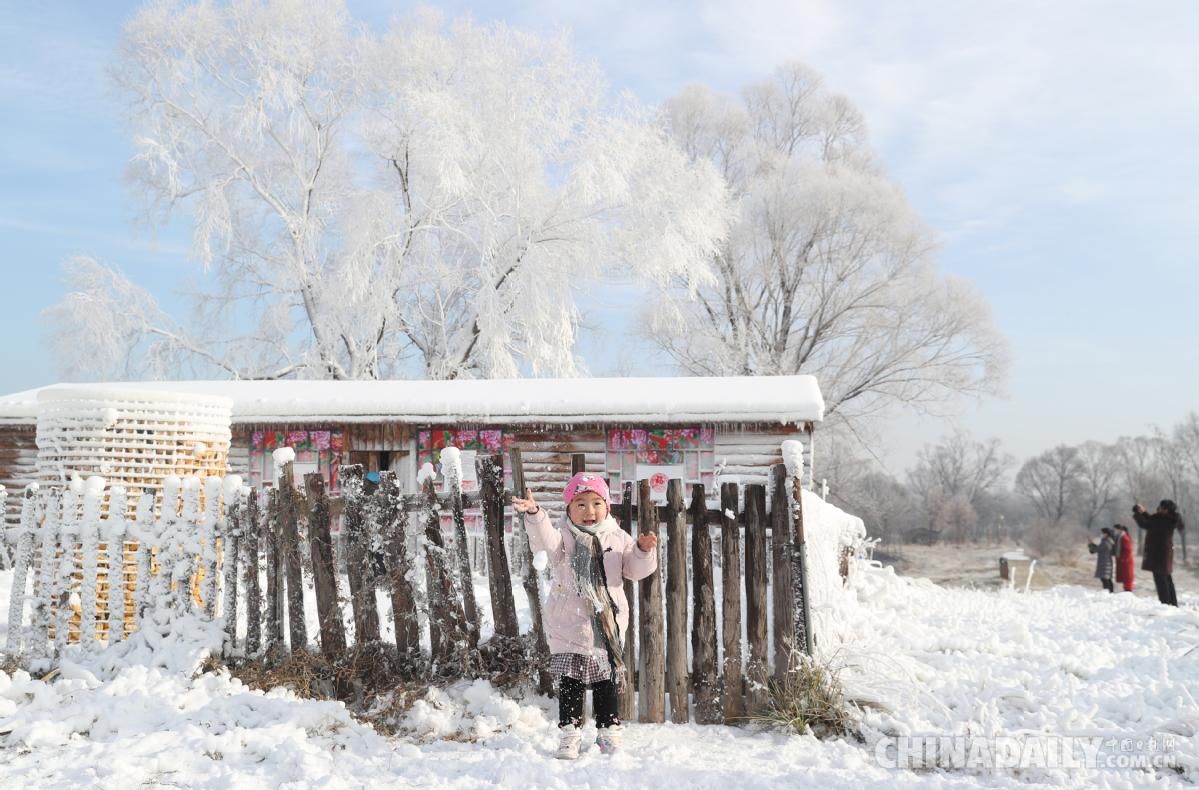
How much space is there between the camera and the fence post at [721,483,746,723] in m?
5.11

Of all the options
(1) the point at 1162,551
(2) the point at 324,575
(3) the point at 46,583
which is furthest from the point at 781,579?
(1) the point at 1162,551

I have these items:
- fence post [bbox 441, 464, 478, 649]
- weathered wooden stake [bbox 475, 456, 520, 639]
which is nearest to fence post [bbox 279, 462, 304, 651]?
fence post [bbox 441, 464, 478, 649]

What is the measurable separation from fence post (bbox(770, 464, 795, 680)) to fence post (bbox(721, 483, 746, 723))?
0.74ft

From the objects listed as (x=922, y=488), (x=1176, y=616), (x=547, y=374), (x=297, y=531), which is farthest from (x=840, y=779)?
(x=922, y=488)

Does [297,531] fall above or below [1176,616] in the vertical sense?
above

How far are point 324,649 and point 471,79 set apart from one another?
21280mm

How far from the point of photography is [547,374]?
73.3 feet

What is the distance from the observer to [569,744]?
14.7 feet

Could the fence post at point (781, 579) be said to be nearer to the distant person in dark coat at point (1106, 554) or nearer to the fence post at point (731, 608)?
the fence post at point (731, 608)

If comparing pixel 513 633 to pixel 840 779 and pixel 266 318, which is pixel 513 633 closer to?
pixel 840 779

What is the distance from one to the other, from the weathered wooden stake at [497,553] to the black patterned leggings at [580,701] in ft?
2.26

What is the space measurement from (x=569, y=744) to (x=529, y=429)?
9.44 metres

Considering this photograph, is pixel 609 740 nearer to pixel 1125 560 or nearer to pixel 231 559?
pixel 231 559

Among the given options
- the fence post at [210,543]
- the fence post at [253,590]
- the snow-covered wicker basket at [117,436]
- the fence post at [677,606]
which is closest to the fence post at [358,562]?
the fence post at [253,590]
